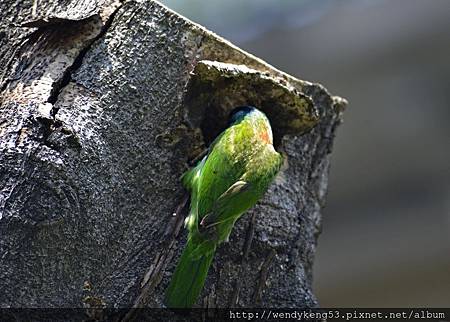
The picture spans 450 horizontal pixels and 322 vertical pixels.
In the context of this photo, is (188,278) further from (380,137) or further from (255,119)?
(380,137)

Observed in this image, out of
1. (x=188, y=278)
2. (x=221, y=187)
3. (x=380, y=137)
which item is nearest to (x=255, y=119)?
(x=221, y=187)

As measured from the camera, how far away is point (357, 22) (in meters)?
5.86

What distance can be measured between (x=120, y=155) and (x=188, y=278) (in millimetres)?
447

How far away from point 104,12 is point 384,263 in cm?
367

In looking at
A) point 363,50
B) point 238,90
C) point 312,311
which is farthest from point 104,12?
point 363,50

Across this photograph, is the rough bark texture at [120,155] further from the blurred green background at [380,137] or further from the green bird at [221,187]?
the blurred green background at [380,137]

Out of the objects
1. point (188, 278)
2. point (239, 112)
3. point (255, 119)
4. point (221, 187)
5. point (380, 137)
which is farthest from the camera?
point (380, 137)

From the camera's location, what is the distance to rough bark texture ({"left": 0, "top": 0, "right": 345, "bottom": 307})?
2.34m

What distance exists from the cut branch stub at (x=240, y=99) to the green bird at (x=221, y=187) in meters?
0.06

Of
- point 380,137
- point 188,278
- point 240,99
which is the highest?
point 380,137

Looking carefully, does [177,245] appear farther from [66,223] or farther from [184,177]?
[66,223]

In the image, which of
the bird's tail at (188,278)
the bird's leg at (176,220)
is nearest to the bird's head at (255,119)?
the bird's leg at (176,220)

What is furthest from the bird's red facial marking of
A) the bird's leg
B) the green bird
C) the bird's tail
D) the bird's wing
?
the bird's tail

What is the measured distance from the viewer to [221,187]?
9.32ft
